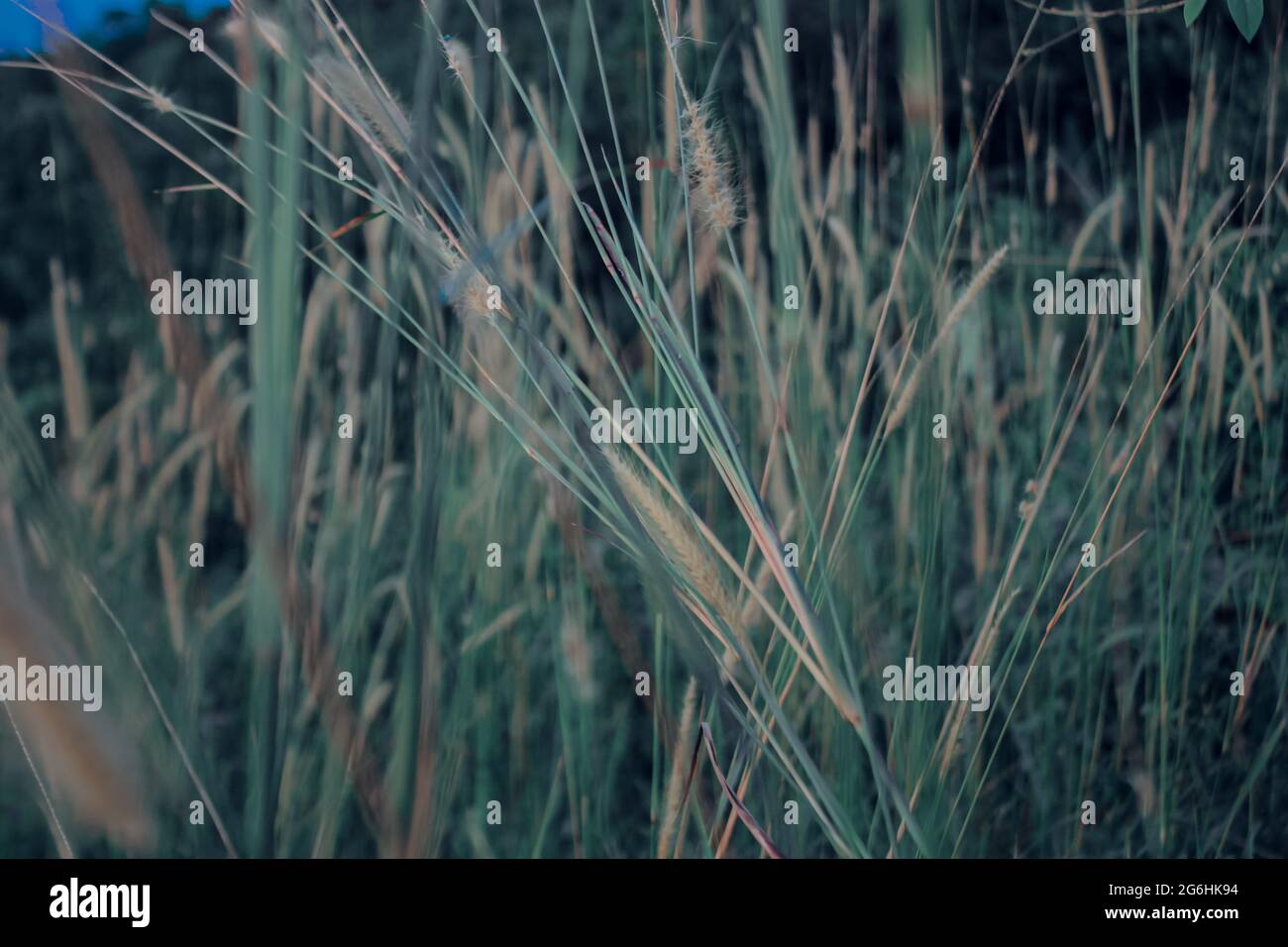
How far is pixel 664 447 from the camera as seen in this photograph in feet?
4.82

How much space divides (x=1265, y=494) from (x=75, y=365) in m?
1.86

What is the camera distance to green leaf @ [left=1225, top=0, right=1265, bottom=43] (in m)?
1.39

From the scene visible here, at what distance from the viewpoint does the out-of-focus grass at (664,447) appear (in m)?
1.47

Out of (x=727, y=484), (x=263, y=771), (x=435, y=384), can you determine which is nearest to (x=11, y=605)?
(x=263, y=771)

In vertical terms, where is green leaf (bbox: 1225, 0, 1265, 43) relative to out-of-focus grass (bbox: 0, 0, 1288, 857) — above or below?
above

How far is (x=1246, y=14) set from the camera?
55.1 inches

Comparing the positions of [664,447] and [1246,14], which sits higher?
[1246,14]

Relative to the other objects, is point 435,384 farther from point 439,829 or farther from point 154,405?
point 439,829

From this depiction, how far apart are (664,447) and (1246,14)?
1046mm

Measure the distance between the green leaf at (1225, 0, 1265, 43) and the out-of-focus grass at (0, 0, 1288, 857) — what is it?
9cm

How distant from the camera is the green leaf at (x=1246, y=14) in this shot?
1.39 metres

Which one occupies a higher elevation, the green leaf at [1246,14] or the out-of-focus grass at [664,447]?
the green leaf at [1246,14]

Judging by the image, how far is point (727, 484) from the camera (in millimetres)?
1422

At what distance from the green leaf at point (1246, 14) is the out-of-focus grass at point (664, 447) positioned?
91 millimetres
